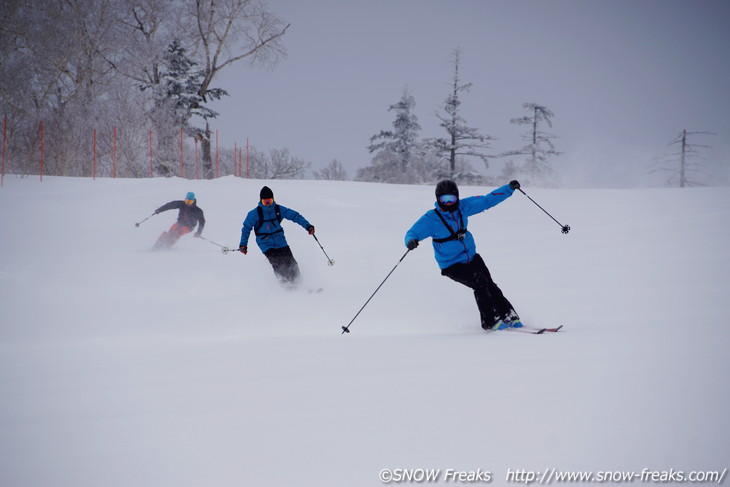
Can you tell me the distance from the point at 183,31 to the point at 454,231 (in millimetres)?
27925

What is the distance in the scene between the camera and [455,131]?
33000mm

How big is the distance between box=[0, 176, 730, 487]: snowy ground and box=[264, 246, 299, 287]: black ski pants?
1.14 ft

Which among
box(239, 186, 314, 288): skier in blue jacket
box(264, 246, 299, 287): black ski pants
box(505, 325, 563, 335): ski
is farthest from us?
box(264, 246, 299, 287): black ski pants

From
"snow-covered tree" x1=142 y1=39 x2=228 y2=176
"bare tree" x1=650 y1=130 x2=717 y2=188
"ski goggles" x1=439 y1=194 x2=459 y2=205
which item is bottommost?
"ski goggles" x1=439 y1=194 x2=459 y2=205

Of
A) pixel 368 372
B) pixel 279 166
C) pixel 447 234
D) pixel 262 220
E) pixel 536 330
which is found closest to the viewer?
pixel 368 372

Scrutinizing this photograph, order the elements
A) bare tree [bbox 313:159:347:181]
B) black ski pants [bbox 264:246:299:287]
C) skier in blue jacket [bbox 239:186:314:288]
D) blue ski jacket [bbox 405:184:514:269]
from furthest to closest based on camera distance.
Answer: bare tree [bbox 313:159:347:181] → black ski pants [bbox 264:246:299:287] → skier in blue jacket [bbox 239:186:314:288] → blue ski jacket [bbox 405:184:514:269]

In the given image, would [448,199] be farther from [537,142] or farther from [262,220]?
[537,142]

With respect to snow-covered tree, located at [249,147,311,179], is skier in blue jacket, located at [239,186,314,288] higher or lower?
lower

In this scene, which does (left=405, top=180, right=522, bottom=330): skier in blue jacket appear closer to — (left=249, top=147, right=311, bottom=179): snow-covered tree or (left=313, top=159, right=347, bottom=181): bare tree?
(left=249, top=147, right=311, bottom=179): snow-covered tree

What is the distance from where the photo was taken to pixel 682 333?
3.01 metres

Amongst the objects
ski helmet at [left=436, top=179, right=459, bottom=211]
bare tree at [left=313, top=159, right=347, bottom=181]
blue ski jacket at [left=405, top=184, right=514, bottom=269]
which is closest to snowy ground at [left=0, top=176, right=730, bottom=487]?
blue ski jacket at [left=405, top=184, right=514, bottom=269]

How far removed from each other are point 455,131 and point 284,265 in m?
28.0

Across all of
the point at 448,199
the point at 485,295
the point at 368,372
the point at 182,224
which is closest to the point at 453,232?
the point at 448,199

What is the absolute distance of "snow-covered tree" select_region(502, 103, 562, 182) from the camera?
32531mm
